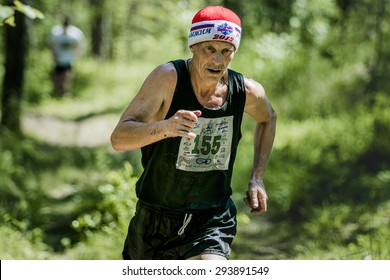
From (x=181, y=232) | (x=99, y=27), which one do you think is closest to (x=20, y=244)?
(x=181, y=232)

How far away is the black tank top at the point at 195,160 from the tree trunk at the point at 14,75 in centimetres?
666

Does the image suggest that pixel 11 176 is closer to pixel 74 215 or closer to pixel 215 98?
pixel 74 215

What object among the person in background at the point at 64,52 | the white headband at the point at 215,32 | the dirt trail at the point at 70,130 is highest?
the person in background at the point at 64,52

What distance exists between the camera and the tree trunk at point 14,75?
1025 cm

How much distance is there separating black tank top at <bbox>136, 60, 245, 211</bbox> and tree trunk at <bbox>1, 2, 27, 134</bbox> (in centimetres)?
666

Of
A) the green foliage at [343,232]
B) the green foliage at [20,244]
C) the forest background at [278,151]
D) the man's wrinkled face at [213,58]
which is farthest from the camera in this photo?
the forest background at [278,151]

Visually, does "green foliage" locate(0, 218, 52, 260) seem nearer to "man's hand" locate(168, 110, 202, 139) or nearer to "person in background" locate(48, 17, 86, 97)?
"man's hand" locate(168, 110, 202, 139)

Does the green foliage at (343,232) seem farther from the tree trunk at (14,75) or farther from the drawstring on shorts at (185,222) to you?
Answer: the tree trunk at (14,75)

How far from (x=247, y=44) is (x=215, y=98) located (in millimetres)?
7329

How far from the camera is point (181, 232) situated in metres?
3.96

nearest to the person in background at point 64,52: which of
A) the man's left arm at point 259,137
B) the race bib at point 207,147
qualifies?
the man's left arm at point 259,137

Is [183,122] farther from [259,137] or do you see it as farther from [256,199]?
[259,137]

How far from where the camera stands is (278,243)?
7418 mm
